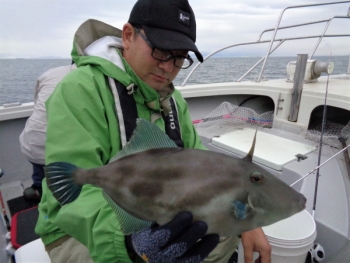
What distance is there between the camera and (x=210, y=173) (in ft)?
3.51

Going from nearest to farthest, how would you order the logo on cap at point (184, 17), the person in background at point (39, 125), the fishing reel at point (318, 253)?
the logo on cap at point (184, 17), the fishing reel at point (318, 253), the person in background at point (39, 125)

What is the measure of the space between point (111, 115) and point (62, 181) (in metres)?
0.60

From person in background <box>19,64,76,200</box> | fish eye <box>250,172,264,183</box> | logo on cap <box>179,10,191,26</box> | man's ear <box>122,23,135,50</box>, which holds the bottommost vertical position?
person in background <box>19,64,76,200</box>

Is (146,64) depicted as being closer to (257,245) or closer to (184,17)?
(184,17)

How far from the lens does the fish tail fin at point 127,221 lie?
1.15 m

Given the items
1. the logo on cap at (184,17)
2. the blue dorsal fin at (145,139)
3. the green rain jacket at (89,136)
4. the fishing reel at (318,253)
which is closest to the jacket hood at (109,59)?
the green rain jacket at (89,136)

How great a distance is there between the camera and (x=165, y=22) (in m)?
1.61

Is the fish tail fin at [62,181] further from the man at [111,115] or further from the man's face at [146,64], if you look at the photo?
the man's face at [146,64]

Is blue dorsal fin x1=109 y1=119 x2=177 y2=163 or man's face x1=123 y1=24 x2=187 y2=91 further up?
man's face x1=123 y1=24 x2=187 y2=91

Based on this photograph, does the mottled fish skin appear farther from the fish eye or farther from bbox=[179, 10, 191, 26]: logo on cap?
bbox=[179, 10, 191, 26]: logo on cap

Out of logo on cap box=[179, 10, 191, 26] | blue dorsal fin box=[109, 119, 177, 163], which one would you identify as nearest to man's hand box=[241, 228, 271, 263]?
blue dorsal fin box=[109, 119, 177, 163]

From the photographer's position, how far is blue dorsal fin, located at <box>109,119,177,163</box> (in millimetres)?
1185

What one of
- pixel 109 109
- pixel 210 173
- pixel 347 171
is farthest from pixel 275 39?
pixel 210 173

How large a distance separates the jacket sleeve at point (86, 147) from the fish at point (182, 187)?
0.55 ft
